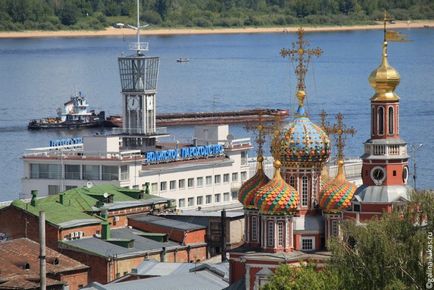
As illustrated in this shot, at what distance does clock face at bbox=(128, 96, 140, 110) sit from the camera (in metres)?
85.2

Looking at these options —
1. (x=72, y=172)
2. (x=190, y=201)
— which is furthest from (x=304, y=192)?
(x=190, y=201)

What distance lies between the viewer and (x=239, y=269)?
43188 millimetres

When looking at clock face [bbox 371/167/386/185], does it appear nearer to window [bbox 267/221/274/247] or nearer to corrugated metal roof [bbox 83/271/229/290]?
window [bbox 267/221/274/247]

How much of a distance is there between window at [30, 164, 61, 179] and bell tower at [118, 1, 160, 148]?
775cm

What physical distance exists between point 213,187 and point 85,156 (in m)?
5.70

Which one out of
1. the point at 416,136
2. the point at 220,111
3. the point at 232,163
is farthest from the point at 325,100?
the point at 232,163

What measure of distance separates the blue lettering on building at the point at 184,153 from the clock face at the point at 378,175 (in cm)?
3251

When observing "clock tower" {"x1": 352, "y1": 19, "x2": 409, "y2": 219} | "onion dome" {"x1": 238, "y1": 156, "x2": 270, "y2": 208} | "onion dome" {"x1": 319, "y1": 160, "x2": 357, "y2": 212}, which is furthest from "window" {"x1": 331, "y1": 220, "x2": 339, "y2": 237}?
"onion dome" {"x1": 238, "y1": 156, "x2": 270, "y2": 208}

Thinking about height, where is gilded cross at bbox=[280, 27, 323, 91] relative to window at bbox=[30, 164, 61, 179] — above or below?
above

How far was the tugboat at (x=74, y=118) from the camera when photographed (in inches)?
4854

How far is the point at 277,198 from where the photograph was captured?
42.5 meters

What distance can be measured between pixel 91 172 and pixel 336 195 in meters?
30.8

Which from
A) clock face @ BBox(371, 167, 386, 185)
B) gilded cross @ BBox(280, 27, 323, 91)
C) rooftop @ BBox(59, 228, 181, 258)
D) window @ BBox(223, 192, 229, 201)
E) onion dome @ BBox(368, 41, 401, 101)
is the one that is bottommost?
rooftop @ BBox(59, 228, 181, 258)

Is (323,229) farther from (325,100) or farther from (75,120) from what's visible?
(325,100)
